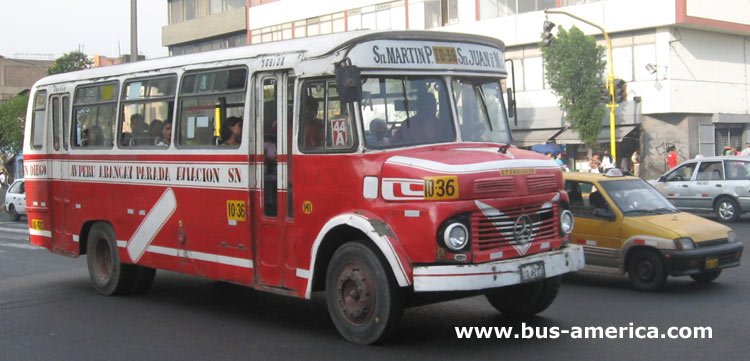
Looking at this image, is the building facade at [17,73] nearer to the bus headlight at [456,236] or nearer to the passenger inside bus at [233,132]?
the passenger inside bus at [233,132]

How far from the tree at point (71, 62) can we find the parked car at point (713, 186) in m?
36.1

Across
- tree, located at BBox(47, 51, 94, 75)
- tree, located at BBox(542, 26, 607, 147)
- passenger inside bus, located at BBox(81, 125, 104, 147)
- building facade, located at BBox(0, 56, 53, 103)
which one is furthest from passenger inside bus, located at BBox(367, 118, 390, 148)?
building facade, located at BBox(0, 56, 53, 103)

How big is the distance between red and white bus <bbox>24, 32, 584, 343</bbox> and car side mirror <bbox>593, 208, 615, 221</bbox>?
309 centimetres

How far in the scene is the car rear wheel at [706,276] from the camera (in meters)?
11.4

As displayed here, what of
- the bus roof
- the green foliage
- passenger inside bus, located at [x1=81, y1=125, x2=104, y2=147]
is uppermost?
the green foliage

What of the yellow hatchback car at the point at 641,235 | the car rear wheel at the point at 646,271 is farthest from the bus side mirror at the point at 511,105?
the car rear wheel at the point at 646,271

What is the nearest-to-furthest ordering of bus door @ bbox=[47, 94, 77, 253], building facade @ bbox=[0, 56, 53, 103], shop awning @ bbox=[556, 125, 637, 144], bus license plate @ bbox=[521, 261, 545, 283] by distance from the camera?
bus license plate @ bbox=[521, 261, 545, 283]
bus door @ bbox=[47, 94, 77, 253]
shop awning @ bbox=[556, 125, 637, 144]
building facade @ bbox=[0, 56, 53, 103]

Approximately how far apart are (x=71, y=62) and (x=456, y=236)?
4720 cm

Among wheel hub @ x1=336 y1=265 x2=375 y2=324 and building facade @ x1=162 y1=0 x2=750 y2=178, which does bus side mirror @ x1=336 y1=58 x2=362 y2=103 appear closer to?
wheel hub @ x1=336 y1=265 x2=375 y2=324

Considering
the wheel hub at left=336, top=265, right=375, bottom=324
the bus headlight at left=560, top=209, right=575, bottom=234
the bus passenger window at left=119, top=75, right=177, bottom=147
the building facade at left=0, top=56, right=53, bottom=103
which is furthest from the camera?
the building facade at left=0, top=56, right=53, bottom=103

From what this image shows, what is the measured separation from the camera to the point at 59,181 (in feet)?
41.5

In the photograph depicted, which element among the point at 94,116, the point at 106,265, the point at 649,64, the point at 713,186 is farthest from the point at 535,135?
the point at 106,265

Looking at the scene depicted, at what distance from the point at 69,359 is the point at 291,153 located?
111 inches

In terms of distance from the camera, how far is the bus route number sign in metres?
9.35
